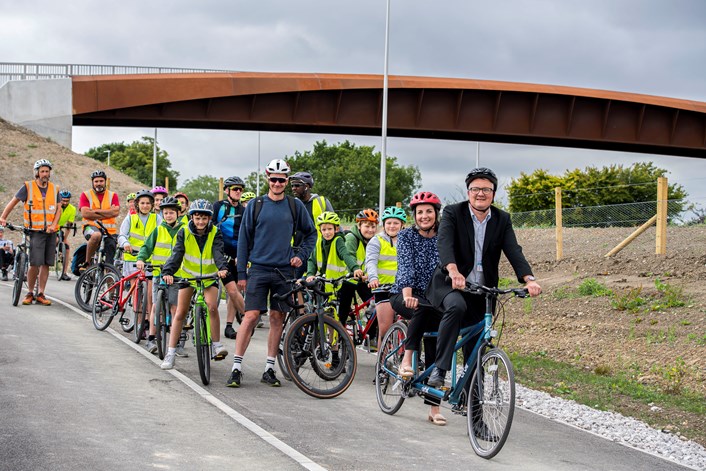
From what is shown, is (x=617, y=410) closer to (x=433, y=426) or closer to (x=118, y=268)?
(x=433, y=426)

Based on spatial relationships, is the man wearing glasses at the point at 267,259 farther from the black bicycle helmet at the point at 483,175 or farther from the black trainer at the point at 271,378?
the black bicycle helmet at the point at 483,175

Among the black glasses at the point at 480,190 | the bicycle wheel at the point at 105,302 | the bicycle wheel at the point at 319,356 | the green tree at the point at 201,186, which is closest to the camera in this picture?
the black glasses at the point at 480,190

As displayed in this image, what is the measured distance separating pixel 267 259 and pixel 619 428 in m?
3.72

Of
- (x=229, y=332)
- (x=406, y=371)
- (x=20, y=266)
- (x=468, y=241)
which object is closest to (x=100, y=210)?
(x=20, y=266)

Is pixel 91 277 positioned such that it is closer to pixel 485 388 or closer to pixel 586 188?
pixel 485 388

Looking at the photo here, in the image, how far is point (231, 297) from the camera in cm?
1273

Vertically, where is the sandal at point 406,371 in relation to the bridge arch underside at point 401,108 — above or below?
below

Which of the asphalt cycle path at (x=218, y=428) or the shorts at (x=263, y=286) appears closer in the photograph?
the asphalt cycle path at (x=218, y=428)

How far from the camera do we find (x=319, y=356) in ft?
31.5

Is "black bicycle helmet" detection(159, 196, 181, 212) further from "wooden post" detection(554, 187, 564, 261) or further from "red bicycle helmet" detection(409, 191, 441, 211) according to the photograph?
"wooden post" detection(554, 187, 564, 261)

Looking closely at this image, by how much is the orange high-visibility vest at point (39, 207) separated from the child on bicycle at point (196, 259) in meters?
5.82

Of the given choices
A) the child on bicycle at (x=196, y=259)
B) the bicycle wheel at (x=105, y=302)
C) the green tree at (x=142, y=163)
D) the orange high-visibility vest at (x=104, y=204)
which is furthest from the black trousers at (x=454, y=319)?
the green tree at (x=142, y=163)

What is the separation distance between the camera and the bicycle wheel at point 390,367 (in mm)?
8852

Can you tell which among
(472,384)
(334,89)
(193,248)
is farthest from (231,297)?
(334,89)
